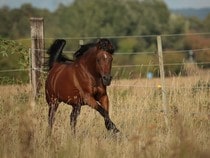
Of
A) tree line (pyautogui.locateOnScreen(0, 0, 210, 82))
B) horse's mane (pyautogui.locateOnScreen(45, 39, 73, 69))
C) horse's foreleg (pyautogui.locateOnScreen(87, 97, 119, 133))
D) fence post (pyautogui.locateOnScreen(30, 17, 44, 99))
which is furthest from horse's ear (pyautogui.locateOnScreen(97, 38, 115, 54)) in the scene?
tree line (pyautogui.locateOnScreen(0, 0, 210, 82))

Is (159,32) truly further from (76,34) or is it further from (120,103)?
(120,103)

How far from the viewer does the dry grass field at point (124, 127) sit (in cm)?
648

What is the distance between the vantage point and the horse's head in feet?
29.8

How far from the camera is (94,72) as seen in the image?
31.6 feet

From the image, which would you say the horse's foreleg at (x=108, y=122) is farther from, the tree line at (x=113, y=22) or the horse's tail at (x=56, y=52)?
the tree line at (x=113, y=22)

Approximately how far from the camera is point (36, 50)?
13.0 m

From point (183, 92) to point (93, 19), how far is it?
6338 cm

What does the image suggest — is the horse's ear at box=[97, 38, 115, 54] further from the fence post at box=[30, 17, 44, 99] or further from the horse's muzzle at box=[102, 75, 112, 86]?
the fence post at box=[30, 17, 44, 99]

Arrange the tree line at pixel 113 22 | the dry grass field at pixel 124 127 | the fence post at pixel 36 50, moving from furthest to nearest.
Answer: the tree line at pixel 113 22
the fence post at pixel 36 50
the dry grass field at pixel 124 127

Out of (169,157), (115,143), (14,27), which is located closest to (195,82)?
(115,143)

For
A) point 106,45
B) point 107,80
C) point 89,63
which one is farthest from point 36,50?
point 107,80

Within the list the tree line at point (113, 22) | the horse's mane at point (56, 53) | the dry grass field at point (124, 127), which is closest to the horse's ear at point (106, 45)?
the dry grass field at point (124, 127)

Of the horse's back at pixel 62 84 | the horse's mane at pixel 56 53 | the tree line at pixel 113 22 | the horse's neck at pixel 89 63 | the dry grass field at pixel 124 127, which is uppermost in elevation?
the tree line at pixel 113 22

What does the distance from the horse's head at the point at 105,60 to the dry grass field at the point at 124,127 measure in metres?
0.79
